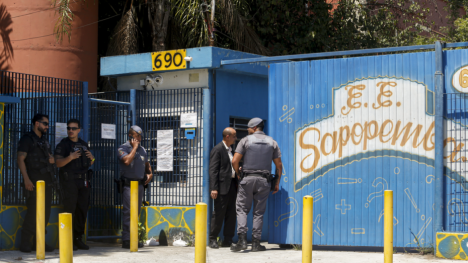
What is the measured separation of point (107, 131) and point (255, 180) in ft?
9.95

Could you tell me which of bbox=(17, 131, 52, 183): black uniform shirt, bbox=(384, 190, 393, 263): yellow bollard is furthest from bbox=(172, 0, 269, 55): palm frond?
bbox=(384, 190, 393, 263): yellow bollard

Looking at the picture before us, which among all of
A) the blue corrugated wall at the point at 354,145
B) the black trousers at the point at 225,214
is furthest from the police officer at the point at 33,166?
the blue corrugated wall at the point at 354,145

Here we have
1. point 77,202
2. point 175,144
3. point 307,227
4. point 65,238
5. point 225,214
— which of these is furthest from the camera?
point 175,144

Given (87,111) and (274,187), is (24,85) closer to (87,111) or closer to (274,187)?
(87,111)

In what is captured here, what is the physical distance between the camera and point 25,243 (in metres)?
8.26

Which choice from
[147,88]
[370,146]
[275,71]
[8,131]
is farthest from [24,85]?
[370,146]

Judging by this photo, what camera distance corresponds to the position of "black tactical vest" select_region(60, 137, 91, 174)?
8695 millimetres

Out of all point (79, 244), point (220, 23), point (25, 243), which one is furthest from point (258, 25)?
point (25, 243)

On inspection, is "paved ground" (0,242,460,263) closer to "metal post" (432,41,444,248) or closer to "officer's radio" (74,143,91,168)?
"metal post" (432,41,444,248)

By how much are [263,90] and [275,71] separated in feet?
5.55

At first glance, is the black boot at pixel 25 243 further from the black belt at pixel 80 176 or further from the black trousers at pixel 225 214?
the black trousers at pixel 225 214

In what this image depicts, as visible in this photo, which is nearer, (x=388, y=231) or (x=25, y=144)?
(x=388, y=231)

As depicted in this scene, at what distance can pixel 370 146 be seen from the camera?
830 centimetres

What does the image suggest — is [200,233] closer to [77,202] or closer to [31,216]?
[31,216]
